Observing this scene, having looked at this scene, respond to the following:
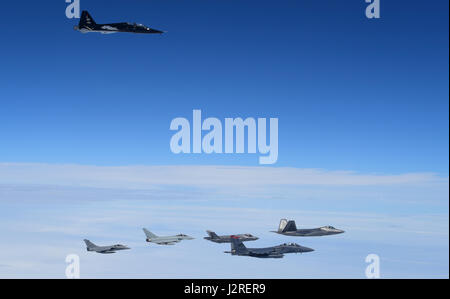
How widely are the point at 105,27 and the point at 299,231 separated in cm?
6590

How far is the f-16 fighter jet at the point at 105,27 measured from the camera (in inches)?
3433

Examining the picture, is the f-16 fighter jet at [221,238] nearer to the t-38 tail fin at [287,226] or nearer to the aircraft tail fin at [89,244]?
the t-38 tail fin at [287,226]

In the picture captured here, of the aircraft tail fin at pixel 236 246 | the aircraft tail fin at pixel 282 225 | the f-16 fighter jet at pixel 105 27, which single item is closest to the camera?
the f-16 fighter jet at pixel 105 27

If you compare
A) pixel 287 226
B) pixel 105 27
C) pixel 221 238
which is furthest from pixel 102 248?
pixel 105 27

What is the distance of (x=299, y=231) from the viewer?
11600 centimetres

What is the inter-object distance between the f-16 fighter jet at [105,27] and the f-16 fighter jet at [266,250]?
46.6 meters

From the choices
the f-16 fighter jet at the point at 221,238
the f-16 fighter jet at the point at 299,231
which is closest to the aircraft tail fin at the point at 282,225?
the f-16 fighter jet at the point at 299,231

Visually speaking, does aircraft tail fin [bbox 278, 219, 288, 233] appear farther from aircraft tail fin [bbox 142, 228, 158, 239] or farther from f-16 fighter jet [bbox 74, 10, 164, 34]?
f-16 fighter jet [bbox 74, 10, 164, 34]
